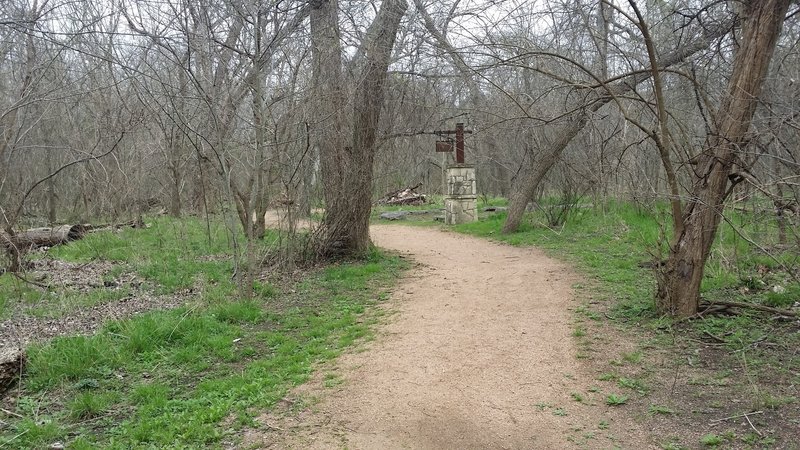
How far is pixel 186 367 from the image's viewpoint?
4777 mm

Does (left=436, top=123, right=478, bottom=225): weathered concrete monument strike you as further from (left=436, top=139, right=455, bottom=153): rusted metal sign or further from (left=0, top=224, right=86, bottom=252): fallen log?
(left=0, top=224, right=86, bottom=252): fallen log

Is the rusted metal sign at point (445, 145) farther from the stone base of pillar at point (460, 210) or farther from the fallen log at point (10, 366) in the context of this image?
the fallen log at point (10, 366)

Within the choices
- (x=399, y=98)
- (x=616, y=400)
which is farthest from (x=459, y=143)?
(x=616, y=400)

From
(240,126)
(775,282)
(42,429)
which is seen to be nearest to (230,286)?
(240,126)

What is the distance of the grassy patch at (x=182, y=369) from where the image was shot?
3.66m

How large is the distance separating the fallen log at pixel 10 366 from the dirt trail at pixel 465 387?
6.92 feet

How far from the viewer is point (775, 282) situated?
6309mm

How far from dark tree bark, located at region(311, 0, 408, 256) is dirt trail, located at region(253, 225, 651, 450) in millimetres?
2474

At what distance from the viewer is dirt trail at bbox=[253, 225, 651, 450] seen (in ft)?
11.5

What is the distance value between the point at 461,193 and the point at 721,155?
1076 cm

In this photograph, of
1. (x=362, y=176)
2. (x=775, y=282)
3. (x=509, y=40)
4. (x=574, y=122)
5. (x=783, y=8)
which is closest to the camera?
(x=783, y=8)

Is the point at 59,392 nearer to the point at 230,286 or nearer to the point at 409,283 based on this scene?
the point at 230,286

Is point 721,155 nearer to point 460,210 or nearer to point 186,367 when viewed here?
point 186,367

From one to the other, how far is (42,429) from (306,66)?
5790 mm
